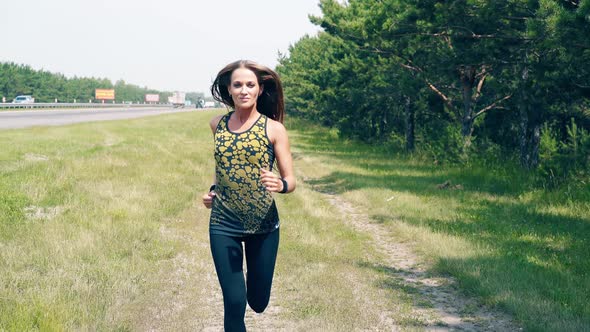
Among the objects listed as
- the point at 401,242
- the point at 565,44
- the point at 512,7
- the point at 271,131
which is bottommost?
the point at 401,242

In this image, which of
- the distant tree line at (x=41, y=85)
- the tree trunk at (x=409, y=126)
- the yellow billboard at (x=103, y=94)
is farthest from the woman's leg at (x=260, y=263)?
the yellow billboard at (x=103, y=94)

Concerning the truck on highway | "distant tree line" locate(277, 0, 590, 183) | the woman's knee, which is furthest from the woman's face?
the truck on highway

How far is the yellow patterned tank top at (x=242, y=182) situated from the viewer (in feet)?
12.3

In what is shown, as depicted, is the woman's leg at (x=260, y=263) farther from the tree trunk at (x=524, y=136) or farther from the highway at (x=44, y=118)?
the highway at (x=44, y=118)

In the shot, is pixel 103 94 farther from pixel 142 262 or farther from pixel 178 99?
pixel 142 262

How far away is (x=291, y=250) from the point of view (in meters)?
8.31

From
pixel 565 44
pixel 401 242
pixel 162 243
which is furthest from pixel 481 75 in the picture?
pixel 162 243

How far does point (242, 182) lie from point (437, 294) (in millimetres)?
3577

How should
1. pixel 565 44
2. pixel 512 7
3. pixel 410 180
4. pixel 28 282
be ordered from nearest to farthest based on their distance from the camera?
1. pixel 28 282
2. pixel 565 44
3. pixel 512 7
4. pixel 410 180

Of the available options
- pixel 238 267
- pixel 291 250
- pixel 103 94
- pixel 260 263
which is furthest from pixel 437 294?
pixel 103 94

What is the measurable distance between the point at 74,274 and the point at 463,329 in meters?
3.92

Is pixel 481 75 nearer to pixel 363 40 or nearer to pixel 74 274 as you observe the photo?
pixel 363 40

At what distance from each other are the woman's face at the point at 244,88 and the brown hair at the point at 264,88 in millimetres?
59

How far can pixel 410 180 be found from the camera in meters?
16.2
